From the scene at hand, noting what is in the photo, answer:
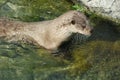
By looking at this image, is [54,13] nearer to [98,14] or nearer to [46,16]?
[46,16]

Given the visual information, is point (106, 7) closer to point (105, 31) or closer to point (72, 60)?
point (105, 31)

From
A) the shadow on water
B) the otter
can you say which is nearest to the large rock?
the shadow on water

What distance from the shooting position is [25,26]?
27.8ft

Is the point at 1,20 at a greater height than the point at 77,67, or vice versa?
the point at 1,20

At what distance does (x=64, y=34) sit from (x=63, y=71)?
812mm

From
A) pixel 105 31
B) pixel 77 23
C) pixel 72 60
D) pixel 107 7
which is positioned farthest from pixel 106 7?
pixel 72 60

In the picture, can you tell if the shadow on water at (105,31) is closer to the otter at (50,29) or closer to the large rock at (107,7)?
the large rock at (107,7)

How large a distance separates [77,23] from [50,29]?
61 centimetres

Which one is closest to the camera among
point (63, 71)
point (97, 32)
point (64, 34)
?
point (63, 71)

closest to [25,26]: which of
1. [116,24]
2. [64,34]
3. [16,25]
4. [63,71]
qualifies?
[16,25]

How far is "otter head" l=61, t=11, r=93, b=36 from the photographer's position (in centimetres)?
789

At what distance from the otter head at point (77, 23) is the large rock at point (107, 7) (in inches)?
59.1

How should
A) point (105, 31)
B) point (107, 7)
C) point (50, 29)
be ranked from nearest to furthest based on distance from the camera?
point (50, 29) < point (105, 31) < point (107, 7)

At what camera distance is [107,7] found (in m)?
9.38
